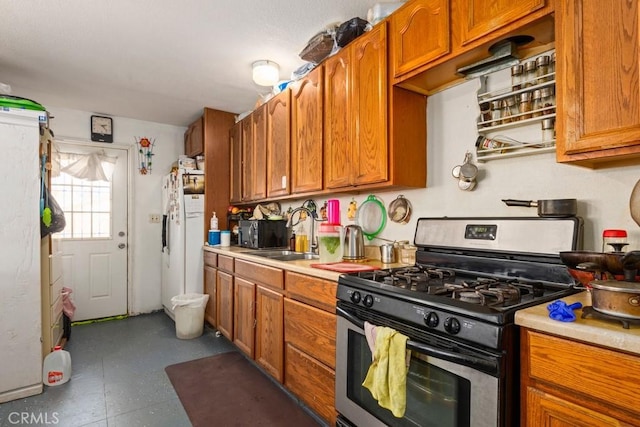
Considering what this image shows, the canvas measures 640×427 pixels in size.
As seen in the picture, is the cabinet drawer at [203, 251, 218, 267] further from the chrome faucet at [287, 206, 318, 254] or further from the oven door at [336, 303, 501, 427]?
the oven door at [336, 303, 501, 427]

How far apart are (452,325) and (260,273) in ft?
5.11

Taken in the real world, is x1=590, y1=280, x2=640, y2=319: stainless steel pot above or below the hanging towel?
above

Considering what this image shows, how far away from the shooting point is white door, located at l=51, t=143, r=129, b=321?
3.69 meters

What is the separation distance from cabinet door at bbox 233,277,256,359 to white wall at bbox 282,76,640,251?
1.04 meters

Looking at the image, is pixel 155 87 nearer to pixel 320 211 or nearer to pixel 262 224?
pixel 262 224

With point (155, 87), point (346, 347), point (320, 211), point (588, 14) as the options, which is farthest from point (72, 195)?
point (588, 14)

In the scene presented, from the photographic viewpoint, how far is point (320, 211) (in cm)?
280

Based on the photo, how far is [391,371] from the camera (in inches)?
47.2

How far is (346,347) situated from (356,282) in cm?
31

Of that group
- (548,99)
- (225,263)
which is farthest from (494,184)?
(225,263)

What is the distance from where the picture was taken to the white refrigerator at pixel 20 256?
7.13ft

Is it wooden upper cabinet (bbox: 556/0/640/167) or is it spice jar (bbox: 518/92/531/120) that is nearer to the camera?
wooden upper cabinet (bbox: 556/0/640/167)

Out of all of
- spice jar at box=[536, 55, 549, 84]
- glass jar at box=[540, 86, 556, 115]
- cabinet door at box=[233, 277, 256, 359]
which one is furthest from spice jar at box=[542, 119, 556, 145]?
cabinet door at box=[233, 277, 256, 359]

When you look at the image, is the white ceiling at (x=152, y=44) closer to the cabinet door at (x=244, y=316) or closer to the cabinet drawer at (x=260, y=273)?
the cabinet drawer at (x=260, y=273)
